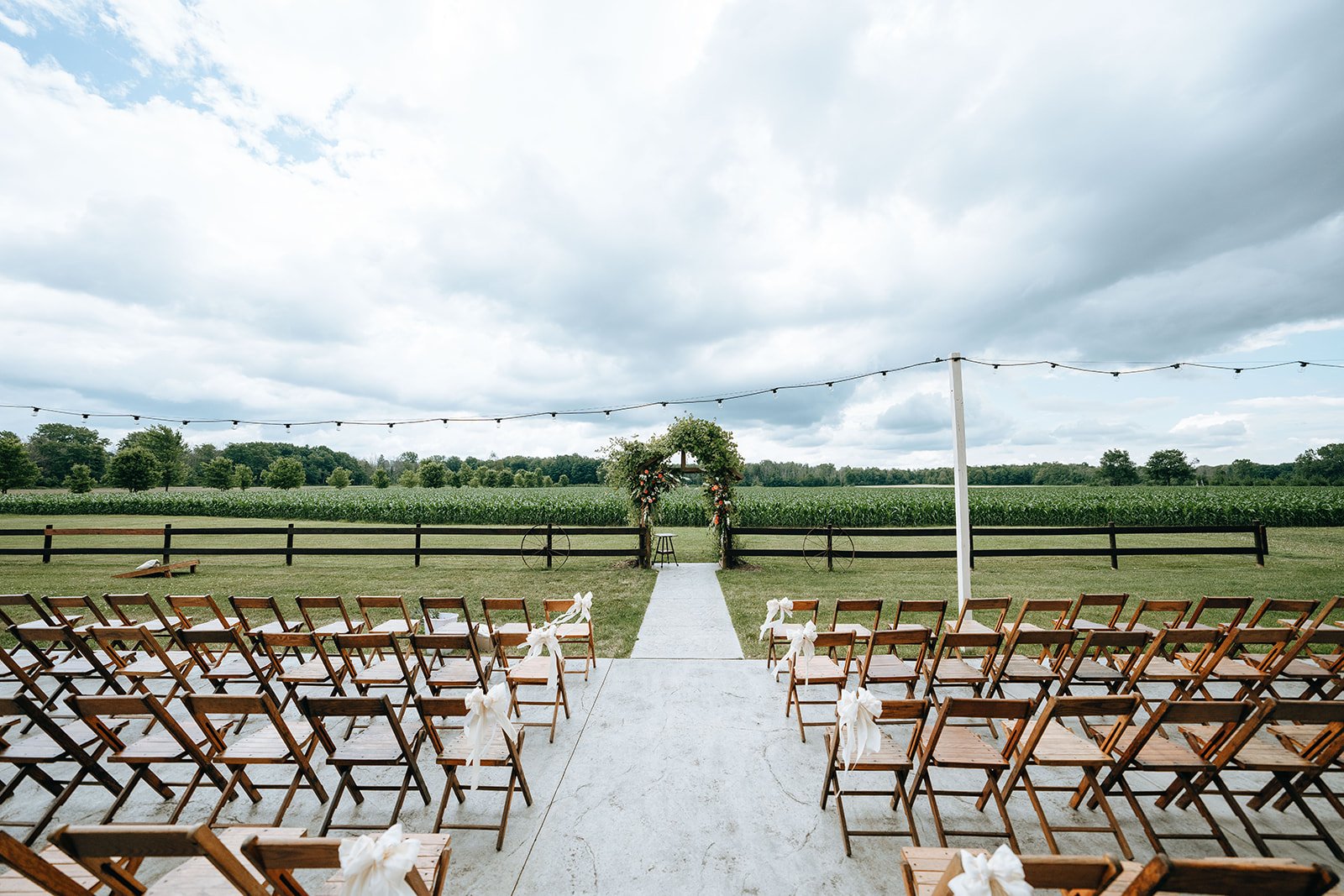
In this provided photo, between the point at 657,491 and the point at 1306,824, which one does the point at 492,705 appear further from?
the point at 657,491

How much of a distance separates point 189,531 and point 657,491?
1102 cm

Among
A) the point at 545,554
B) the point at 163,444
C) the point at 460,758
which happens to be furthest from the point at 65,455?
the point at 460,758

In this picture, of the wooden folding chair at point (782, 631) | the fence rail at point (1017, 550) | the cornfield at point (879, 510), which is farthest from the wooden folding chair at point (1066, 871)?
the cornfield at point (879, 510)

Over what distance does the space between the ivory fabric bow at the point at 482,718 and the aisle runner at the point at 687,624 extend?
329 cm

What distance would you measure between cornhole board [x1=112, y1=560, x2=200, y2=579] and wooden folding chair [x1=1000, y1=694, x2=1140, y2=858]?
14.9 m

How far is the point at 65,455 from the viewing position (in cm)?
5416

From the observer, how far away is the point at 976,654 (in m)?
6.34

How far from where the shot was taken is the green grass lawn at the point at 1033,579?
30.7 ft

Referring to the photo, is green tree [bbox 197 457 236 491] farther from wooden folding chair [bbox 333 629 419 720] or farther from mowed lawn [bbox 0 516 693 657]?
wooden folding chair [bbox 333 629 419 720]

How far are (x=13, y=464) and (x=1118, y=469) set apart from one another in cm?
10299

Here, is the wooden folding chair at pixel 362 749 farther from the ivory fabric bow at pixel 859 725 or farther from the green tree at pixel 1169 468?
the green tree at pixel 1169 468

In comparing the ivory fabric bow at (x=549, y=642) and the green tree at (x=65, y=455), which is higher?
the green tree at (x=65, y=455)

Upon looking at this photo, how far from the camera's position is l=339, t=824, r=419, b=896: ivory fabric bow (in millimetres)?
Result: 1717

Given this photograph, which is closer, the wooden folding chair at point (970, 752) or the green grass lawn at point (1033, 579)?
the wooden folding chair at point (970, 752)
